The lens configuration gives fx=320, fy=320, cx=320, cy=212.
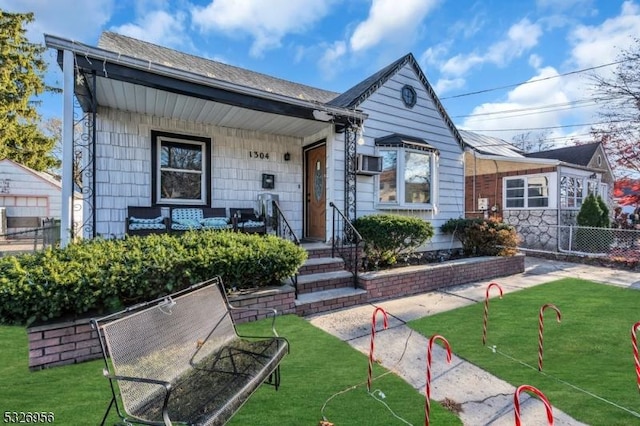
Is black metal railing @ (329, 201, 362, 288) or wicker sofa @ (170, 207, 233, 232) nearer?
black metal railing @ (329, 201, 362, 288)

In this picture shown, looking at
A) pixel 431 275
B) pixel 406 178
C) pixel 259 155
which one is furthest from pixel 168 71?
pixel 431 275

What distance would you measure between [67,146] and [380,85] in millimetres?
6181

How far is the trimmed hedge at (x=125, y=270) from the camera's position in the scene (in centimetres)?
296

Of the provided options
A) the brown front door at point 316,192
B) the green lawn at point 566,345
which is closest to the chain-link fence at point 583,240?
the green lawn at point 566,345

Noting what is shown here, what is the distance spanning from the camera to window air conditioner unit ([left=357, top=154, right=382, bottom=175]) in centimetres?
684

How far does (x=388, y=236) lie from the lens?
20.3 feet

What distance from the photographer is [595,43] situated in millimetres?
12055

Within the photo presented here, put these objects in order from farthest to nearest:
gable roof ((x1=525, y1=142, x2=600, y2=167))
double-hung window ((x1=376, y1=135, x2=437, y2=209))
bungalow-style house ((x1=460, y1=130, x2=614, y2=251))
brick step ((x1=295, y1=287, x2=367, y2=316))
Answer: gable roof ((x1=525, y1=142, x2=600, y2=167)) < bungalow-style house ((x1=460, y1=130, x2=614, y2=251)) < double-hung window ((x1=376, y1=135, x2=437, y2=209)) < brick step ((x1=295, y1=287, x2=367, y2=316))

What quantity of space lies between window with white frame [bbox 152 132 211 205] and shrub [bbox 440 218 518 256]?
19.7 ft

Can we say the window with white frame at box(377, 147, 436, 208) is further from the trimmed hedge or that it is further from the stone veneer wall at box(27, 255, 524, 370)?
the trimmed hedge

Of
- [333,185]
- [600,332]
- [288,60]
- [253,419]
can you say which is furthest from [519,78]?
[253,419]

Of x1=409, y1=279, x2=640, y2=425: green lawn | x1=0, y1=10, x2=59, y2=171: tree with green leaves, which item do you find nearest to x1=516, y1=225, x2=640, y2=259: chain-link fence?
x1=409, y1=279, x2=640, y2=425: green lawn

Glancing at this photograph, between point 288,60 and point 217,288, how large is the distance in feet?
38.1

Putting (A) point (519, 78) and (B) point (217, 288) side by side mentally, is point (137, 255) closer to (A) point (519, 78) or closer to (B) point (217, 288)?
(B) point (217, 288)
